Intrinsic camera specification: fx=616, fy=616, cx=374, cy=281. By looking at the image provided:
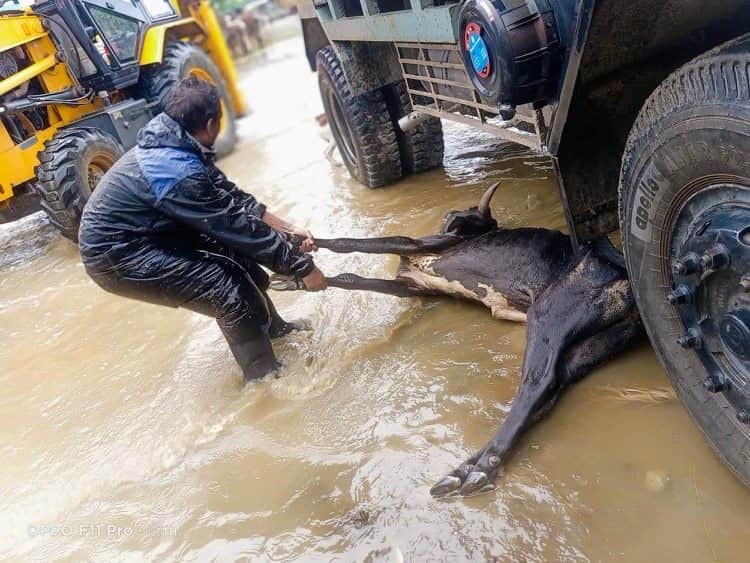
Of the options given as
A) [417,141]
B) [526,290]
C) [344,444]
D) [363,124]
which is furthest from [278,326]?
[417,141]

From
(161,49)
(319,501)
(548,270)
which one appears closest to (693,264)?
(548,270)

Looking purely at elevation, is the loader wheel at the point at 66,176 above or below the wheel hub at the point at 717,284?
above

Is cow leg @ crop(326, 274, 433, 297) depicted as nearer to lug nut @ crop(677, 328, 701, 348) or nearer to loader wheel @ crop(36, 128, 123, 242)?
lug nut @ crop(677, 328, 701, 348)

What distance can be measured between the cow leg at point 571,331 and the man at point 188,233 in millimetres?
1222

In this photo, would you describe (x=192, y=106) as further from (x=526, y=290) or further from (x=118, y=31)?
(x=118, y=31)

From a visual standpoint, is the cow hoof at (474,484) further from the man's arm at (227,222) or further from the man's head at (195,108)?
the man's head at (195,108)

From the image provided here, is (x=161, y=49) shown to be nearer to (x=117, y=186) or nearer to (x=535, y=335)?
(x=117, y=186)

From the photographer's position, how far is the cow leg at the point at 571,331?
2369 millimetres

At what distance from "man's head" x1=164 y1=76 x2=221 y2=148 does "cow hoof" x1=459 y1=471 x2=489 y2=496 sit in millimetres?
1984

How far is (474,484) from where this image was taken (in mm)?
2160

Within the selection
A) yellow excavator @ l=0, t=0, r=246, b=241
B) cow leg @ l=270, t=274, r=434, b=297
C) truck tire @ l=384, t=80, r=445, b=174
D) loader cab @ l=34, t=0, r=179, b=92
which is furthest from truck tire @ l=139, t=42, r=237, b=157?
cow leg @ l=270, t=274, r=434, b=297

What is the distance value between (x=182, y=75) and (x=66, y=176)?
8.37 feet

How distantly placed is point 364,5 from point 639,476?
2.73 metres

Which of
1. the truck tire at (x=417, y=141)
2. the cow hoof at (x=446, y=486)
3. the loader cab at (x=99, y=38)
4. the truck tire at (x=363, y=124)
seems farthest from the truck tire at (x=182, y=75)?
the cow hoof at (x=446, y=486)
